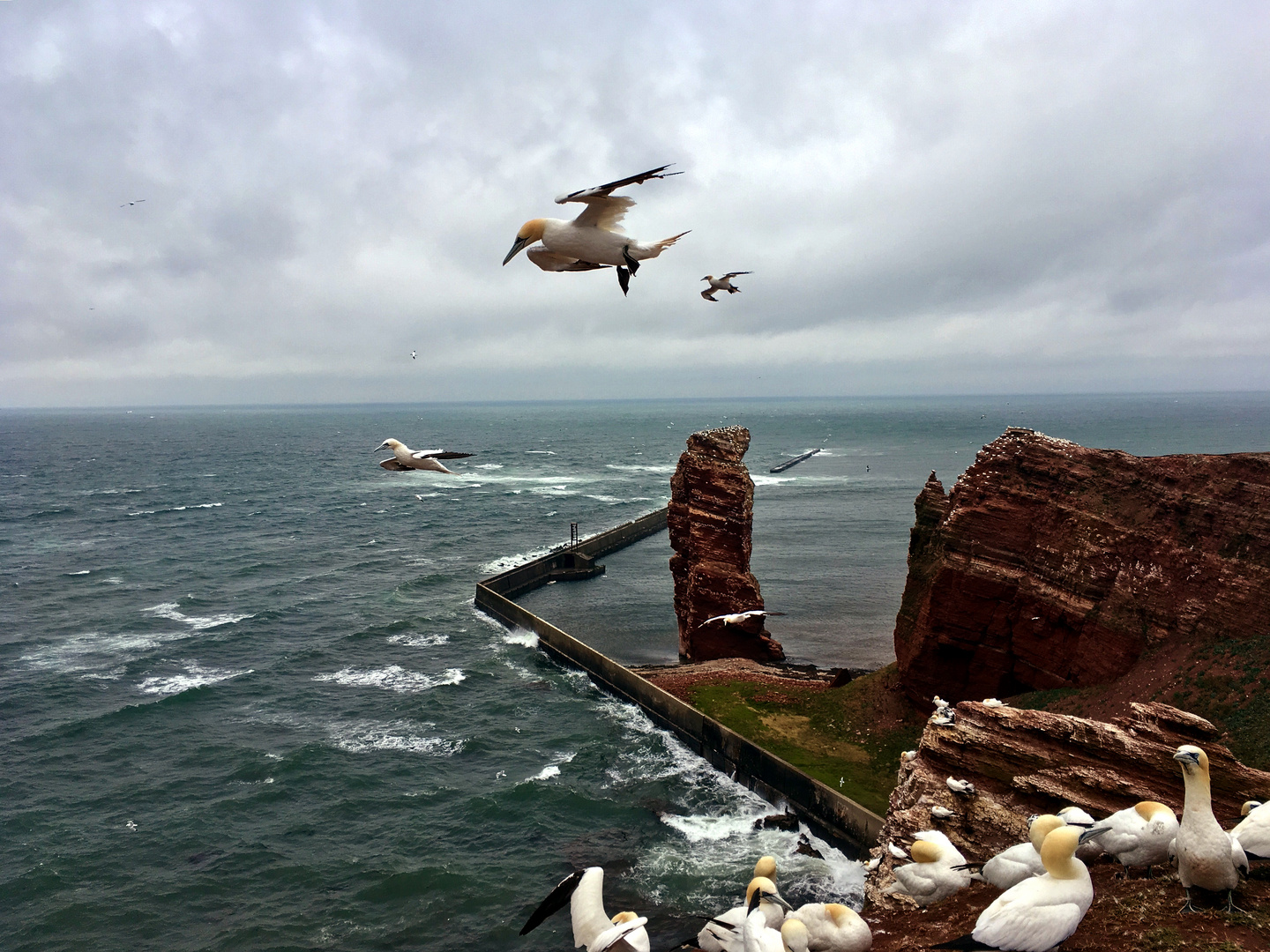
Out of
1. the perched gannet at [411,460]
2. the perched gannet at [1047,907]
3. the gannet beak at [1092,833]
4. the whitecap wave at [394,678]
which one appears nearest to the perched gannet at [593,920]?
the perched gannet at [1047,907]

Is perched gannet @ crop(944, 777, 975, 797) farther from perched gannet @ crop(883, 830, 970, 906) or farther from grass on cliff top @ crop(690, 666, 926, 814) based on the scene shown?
grass on cliff top @ crop(690, 666, 926, 814)

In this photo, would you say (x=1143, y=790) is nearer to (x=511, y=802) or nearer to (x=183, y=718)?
(x=511, y=802)

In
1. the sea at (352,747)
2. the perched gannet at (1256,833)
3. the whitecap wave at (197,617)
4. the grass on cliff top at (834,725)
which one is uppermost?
the perched gannet at (1256,833)

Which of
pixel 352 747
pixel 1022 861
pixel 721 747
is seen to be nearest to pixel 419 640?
pixel 352 747

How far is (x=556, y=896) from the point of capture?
11.0 meters

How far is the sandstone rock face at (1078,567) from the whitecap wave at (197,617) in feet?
→ 150

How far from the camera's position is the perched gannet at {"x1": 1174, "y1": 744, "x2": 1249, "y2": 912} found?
9.49 metres

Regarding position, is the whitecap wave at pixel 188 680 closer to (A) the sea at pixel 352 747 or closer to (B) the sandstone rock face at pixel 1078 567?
(A) the sea at pixel 352 747

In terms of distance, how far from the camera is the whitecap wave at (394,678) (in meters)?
42.5

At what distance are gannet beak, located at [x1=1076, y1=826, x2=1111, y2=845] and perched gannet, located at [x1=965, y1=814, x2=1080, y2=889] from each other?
478 millimetres

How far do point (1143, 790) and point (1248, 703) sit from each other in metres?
7.47

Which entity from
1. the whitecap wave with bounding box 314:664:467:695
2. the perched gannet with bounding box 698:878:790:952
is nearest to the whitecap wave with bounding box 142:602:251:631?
the whitecap wave with bounding box 314:664:467:695

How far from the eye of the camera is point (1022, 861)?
39.9ft

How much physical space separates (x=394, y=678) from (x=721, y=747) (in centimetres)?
2131
